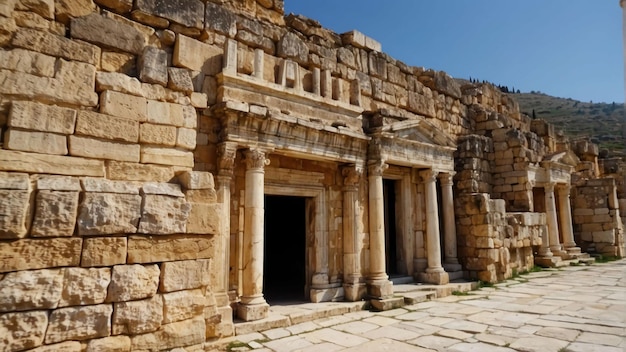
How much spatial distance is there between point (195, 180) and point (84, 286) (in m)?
1.44

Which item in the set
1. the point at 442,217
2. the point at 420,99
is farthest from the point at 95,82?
the point at 442,217

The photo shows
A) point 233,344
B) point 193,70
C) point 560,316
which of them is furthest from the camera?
point 560,316

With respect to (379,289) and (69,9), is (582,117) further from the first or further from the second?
(69,9)

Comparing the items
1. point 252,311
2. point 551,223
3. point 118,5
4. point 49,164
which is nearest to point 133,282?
Answer: point 49,164

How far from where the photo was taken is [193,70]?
20.4ft

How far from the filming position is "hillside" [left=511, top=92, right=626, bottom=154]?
38950 mm

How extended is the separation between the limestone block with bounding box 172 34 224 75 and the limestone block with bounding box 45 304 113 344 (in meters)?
3.95

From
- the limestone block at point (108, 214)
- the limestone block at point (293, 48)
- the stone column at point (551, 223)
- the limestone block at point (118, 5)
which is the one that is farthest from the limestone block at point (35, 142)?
the stone column at point (551, 223)

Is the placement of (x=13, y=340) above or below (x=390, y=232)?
below

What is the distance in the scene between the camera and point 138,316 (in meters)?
3.57

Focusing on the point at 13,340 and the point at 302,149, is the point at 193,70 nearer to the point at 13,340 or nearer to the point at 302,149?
the point at 302,149

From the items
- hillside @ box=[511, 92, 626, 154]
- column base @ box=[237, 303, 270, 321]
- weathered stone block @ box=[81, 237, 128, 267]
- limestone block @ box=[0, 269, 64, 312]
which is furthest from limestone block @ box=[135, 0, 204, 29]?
hillside @ box=[511, 92, 626, 154]

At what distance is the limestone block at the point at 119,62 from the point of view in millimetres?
4312

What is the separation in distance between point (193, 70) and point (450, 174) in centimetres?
744
